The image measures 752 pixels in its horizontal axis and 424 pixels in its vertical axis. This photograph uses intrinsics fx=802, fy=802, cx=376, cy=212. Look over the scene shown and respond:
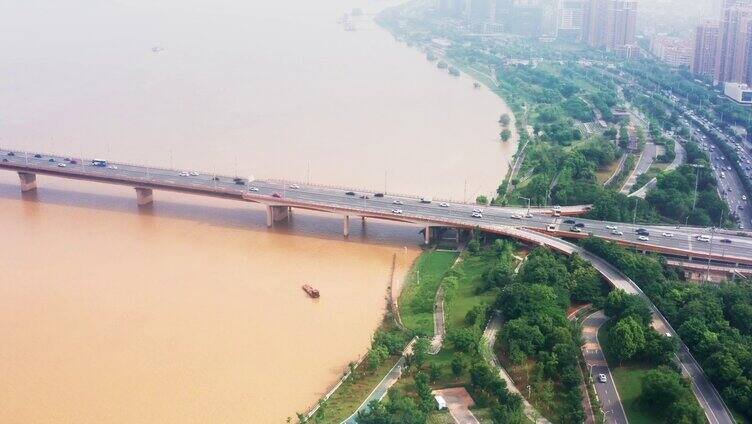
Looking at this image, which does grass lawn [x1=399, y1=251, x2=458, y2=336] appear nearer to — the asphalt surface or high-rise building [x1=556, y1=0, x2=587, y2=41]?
the asphalt surface

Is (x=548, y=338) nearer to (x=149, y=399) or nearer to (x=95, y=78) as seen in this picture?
(x=149, y=399)

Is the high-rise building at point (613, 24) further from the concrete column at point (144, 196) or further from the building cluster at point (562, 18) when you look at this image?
the concrete column at point (144, 196)

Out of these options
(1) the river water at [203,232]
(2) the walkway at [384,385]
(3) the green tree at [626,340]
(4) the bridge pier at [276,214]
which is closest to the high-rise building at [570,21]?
(1) the river water at [203,232]

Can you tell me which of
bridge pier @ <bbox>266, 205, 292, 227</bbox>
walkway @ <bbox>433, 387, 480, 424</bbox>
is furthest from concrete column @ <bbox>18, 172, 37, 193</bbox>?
walkway @ <bbox>433, 387, 480, 424</bbox>

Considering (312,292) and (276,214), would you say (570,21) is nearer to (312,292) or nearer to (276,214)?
(276,214)

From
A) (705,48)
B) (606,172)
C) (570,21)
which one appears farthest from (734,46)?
(570,21)

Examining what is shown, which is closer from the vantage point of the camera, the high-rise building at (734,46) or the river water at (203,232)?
the river water at (203,232)
